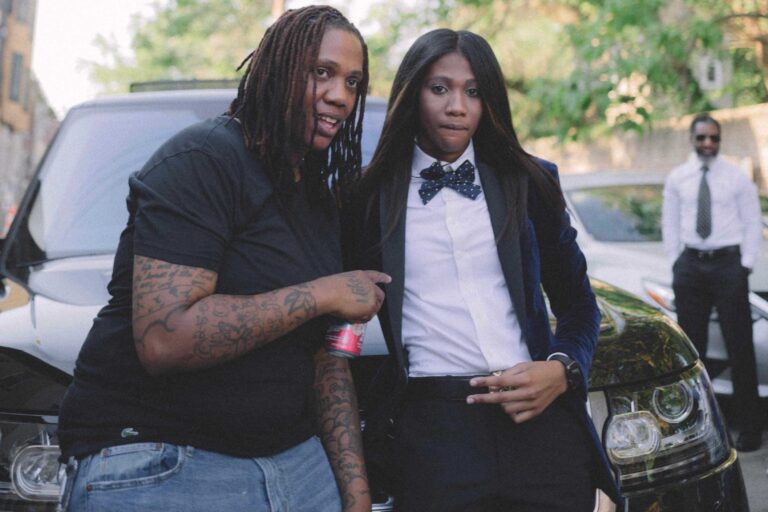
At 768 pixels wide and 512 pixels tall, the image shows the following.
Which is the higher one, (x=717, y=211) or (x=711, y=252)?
(x=717, y=211)

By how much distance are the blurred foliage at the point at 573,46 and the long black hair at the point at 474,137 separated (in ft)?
25.2

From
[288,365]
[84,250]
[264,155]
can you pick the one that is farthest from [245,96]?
[84,250]

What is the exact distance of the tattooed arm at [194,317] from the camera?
1616mm

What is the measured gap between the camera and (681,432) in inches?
100

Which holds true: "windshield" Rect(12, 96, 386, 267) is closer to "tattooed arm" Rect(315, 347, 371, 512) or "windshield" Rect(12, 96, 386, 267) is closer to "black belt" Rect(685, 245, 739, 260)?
"tattooed arm" Rect(315, 347, 371, 512)

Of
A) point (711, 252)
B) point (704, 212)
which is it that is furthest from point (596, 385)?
point (704, 212)

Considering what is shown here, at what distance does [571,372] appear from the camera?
2.15 m

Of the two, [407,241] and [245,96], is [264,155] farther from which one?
[407,241]

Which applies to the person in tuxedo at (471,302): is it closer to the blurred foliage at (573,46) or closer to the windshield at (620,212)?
the windshield at (620,212)

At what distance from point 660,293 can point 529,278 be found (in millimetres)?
4276

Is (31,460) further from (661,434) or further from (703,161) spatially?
(703,161)

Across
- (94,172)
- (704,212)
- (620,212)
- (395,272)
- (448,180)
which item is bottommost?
(620,212)

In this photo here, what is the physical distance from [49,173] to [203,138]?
7.89 ft

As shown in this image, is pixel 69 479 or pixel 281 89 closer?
pixel 69 479
